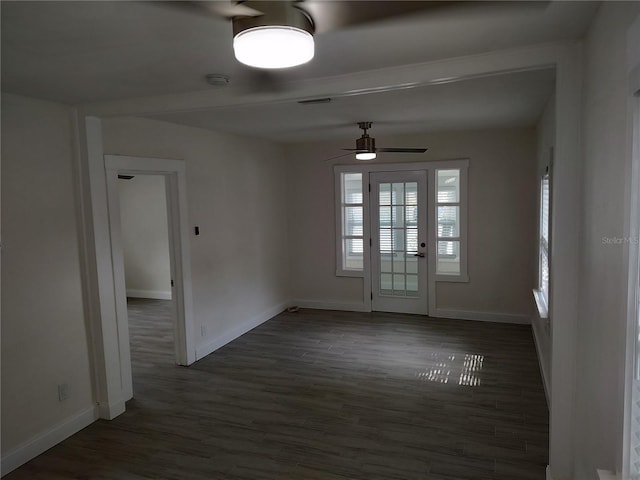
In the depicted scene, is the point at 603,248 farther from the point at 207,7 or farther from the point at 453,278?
the point at 453,278

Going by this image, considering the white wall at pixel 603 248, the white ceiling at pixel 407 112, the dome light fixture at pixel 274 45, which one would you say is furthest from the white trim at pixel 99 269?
the white wall at pixel 603 248

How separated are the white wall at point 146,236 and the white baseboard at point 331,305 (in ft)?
8.11

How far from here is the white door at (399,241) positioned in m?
6.04

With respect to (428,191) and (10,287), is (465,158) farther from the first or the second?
(10,287)

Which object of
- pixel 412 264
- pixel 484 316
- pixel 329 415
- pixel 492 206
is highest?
pixel 492 206

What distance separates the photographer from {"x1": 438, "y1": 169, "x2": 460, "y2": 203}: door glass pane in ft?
19.1

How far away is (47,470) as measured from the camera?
9.49ft

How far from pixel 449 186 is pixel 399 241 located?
98cm

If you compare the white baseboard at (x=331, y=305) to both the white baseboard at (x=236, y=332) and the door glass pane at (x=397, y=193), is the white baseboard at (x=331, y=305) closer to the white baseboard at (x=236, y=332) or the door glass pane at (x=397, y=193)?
the white baseboard at (x=236, y=332)

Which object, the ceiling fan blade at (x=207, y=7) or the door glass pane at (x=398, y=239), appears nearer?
the ceiling fan blade at (x=207, y=7)

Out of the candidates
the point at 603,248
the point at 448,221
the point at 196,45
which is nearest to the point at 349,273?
the point at 448,221

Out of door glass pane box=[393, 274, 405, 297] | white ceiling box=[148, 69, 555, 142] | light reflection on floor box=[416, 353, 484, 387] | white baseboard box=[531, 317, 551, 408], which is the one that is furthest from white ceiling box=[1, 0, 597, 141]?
door glass pane box=[393, 274, 405, 297]

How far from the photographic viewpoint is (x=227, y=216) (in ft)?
17.2

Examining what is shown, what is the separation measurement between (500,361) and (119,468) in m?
3.41
